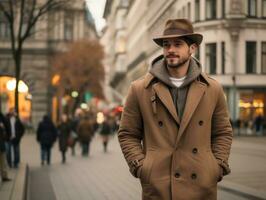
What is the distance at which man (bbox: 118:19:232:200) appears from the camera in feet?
16.9

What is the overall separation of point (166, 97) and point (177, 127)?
0.22m

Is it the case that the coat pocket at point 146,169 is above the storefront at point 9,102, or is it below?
above

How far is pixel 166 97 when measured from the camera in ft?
17.0

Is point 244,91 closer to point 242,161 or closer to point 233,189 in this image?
point 242,161

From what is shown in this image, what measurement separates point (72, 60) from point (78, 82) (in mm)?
2372

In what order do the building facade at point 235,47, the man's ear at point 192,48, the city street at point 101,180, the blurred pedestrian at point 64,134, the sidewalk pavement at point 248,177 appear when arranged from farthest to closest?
the building facade at point 235,47 < the blurred pedestrian at point 64,134 < the city street at point 101,180 < the sidewalk pavement at point 248,177 < the man's ear at point 192,48

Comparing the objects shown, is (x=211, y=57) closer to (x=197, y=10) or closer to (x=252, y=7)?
(x=197, y=10)

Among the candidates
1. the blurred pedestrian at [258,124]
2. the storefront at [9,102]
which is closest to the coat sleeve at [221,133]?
the blurred pedestrian at [258,124]

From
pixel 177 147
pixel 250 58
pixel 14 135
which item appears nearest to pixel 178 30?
pixel 177 147

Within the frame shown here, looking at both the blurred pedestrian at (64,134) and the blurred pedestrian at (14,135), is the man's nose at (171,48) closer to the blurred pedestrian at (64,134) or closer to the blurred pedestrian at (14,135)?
the blurred pedestrian at (14,135)

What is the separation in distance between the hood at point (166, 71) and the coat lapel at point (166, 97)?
5cm

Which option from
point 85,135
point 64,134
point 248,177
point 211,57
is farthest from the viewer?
point 211,57

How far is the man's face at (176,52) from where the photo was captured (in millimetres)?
5270

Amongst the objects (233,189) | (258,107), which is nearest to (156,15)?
(258,107)
